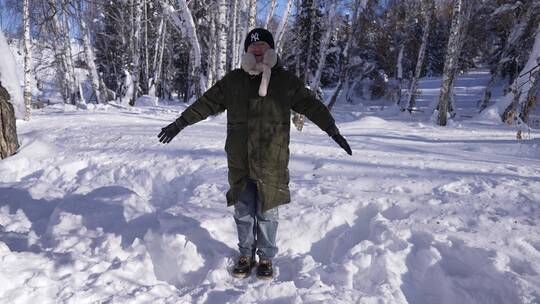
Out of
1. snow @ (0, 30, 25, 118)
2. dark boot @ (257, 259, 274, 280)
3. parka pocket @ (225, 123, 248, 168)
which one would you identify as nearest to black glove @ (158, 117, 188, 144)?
parka pocket @ (225, 123, 248, 168)

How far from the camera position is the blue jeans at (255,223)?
270cm

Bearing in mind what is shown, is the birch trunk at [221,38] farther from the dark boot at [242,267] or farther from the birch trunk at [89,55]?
the dark boot at [242,267]

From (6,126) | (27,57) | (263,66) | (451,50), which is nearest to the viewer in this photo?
(263,66)

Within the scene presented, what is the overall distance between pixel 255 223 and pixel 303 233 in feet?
1.82

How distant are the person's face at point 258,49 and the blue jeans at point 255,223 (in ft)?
2.86

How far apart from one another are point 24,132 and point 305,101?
723 cm

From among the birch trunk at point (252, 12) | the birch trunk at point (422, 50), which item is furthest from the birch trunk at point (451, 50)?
the birch trunk at point (252, 12)

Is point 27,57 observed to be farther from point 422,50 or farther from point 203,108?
point 422,50

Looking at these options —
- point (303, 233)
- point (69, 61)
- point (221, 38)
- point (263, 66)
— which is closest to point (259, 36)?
point (263, 66)

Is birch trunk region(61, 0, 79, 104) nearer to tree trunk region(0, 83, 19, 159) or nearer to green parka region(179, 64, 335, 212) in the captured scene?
tree trunk region(0, 83, 19, 159)

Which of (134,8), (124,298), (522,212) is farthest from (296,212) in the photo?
(134,8)

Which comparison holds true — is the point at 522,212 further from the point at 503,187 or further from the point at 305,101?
the point at 305,101

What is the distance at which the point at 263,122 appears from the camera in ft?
8.34

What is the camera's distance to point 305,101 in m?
2.63
